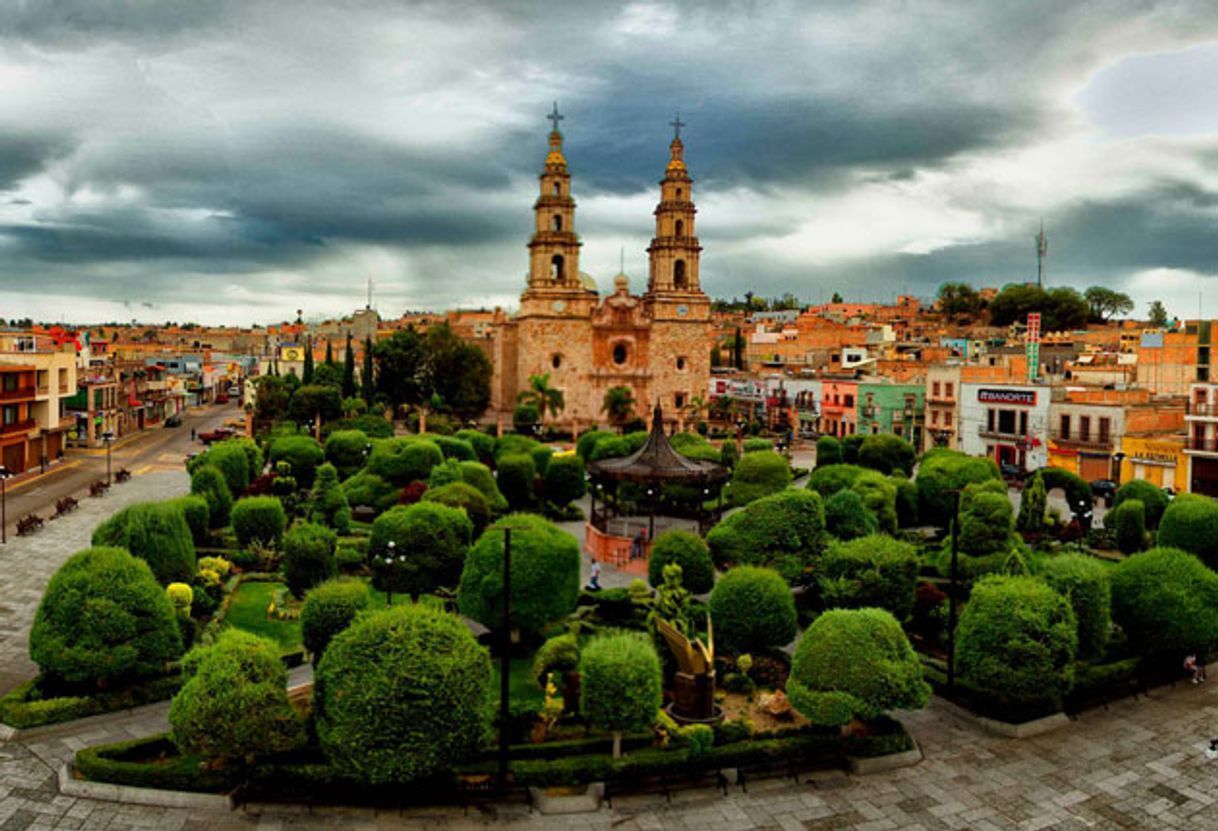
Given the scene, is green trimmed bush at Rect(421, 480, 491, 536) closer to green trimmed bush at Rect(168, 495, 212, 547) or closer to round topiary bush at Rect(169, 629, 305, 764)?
green trimmed bush at Rect(168, 495, 212, 547)

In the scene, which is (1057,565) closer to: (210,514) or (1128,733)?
(1128,733)

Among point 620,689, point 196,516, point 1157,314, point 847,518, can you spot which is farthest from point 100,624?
point 1157,314

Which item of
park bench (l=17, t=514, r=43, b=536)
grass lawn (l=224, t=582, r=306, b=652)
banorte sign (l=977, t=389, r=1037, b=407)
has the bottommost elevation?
grass lawn (l=224, t=582, r=306, b=652)

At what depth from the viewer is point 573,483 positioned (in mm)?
39656

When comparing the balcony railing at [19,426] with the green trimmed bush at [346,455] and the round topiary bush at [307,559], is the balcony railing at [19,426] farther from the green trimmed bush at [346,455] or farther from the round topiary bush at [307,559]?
the round topiary bush at [307,559]

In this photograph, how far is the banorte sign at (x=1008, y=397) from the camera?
5086 cm

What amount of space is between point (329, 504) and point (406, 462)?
4.76 metres

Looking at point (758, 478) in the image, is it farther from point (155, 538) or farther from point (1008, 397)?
point (1008, 397)

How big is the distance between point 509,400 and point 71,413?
3212 cm

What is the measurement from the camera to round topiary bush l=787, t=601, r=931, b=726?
52.4 ft

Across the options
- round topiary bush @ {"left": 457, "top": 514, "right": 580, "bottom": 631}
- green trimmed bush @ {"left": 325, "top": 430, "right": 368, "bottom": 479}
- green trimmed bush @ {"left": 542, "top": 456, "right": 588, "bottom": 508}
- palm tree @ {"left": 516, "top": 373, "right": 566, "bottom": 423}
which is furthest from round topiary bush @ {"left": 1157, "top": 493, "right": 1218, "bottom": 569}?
palm tree @ {"left": 516, "top": 373, "right": 566, "bottom": 423}

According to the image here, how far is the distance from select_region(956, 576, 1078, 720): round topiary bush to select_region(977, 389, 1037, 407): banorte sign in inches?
1385

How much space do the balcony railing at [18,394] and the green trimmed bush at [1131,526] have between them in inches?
1875

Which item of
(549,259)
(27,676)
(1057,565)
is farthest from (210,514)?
(549,259)
